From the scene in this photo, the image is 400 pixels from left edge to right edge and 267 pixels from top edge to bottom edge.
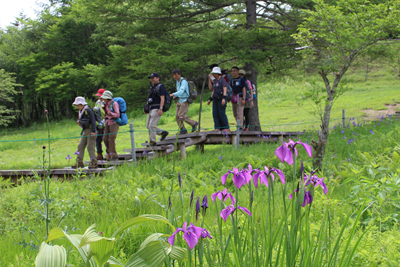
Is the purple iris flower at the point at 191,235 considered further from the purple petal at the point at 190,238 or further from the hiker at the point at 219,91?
the hiker at the point at 219,91

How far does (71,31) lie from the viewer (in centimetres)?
2925

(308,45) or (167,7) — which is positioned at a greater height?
(167,7)

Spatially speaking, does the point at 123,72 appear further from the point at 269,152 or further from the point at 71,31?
the point at 71,31

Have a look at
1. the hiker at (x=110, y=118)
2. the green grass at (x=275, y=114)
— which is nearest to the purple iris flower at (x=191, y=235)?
the hiker at (x=110, y=118)

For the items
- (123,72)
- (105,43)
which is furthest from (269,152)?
(105,43)

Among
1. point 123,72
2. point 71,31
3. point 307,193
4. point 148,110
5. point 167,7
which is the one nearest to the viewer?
point 307,193

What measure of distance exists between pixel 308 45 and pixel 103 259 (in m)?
8.32

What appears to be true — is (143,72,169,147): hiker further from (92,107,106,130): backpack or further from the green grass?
the green grass

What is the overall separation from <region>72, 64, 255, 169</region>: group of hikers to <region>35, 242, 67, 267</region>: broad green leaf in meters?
4.91

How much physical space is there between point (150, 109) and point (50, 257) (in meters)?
6.19

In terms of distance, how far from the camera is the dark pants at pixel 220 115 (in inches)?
336

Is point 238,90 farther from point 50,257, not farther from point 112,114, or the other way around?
point 50,257

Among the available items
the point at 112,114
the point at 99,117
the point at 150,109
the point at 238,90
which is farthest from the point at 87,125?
the point at 238,90

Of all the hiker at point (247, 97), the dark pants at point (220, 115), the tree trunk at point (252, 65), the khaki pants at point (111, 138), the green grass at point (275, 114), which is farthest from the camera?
the green grass at point (275, 114)
